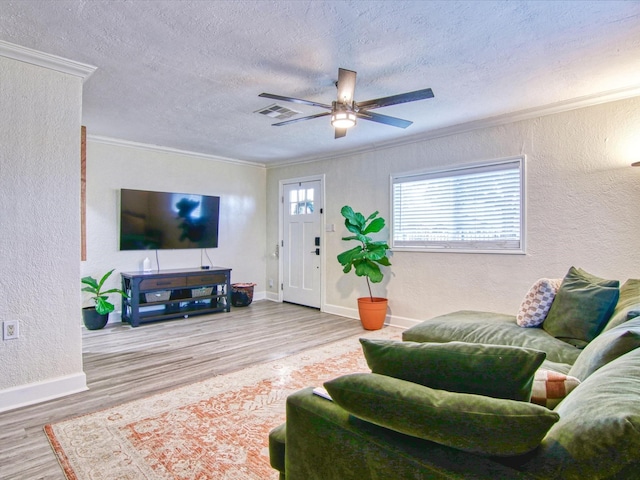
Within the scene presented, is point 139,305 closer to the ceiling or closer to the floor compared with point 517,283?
closer to the floor

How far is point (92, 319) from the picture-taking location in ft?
14.8

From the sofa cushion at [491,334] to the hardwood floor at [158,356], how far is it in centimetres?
146

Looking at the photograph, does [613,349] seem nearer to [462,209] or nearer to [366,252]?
[462,209]

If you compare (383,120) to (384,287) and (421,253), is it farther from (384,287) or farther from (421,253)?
(384,287)

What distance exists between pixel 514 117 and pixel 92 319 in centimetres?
529

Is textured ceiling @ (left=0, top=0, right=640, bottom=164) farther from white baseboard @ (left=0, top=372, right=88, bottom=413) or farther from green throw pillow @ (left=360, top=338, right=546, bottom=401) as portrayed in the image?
white baseboard @ (left=0, top=372, right=88, bottom=413)

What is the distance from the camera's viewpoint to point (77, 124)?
111 inches

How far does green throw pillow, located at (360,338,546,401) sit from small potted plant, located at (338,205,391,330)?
3352 mm

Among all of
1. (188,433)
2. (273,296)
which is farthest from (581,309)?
(273,296)

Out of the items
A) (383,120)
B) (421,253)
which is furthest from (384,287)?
(383,120)

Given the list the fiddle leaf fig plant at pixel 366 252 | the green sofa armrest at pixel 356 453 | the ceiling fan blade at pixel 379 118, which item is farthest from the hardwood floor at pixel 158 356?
the ceiling fan blade at pixel 379 118

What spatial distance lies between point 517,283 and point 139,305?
447 cm

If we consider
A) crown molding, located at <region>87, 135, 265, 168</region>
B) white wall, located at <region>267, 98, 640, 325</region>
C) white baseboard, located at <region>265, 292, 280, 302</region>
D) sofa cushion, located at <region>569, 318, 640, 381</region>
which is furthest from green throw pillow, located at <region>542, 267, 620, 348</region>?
crown molding, located at <region>87, 135, 265, 168</region>

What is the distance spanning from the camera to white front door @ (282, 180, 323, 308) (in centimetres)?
588
